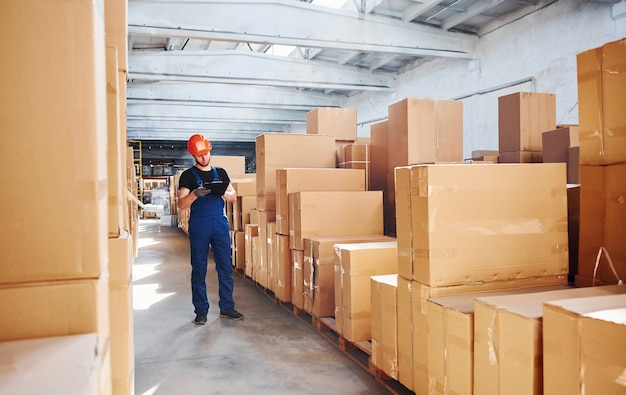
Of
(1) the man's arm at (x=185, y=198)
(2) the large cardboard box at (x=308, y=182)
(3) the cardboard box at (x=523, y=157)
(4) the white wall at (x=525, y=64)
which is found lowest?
(1) the man's arm at (x=185, y=198)

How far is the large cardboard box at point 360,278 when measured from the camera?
3137 mm

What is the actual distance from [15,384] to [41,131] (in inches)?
19.3

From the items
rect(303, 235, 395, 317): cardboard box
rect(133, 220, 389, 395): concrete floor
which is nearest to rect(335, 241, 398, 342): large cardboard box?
rect(133, 220, 389, 395): concrete floor

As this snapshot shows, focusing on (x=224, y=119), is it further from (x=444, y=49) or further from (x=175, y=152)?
(x=175, y=152)

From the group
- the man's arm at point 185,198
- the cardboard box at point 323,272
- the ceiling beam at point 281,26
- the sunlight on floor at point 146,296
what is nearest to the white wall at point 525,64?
the ceiling beam at point 281,26

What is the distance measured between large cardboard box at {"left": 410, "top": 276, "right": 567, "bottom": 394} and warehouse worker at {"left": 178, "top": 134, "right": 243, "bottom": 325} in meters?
2.35

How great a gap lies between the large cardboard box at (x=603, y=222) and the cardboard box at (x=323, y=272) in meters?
1.79

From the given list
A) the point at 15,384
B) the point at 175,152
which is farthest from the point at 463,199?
the point at 175,152

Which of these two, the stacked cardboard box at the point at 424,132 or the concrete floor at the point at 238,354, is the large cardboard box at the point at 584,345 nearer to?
the concrete floor at the point at 238,354

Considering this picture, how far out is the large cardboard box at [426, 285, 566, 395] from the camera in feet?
6.20

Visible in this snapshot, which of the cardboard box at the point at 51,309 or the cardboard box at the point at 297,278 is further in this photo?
the cardboard box at the point at 297,278

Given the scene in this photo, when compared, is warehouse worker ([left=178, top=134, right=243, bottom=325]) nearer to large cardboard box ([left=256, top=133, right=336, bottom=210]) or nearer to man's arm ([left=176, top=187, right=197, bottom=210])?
man's arm ([left=176, top=187, right=197, bottom=210])

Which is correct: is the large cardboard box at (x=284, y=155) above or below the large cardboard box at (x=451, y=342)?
above

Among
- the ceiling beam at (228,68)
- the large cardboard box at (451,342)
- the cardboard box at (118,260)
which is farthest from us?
the ceiling beam at (228,68)
